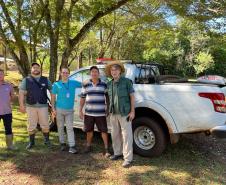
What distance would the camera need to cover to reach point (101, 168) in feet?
19.2

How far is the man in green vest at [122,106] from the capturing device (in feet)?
19.2

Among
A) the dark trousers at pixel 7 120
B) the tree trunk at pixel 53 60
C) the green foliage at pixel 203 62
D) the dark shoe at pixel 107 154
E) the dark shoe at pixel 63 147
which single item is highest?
the green foliage at pixel 203 62

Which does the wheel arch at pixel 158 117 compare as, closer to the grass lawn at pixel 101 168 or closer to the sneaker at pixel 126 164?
the grass lawn at pixel 101 168

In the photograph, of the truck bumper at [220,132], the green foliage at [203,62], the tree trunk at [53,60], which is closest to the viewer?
the truck bumper at [220,132]

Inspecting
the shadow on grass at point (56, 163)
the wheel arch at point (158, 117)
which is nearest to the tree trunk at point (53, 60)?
the shadow on grass at point (56, 163)

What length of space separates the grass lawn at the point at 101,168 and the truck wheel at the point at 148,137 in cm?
16

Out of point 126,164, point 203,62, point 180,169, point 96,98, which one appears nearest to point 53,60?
point 96,98

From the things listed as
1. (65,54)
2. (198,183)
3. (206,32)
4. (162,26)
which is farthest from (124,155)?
(162,26)

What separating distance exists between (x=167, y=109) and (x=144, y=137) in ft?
2.50

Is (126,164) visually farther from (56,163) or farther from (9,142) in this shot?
(9,142)

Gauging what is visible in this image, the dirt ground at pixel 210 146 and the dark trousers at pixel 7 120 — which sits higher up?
the dark trousers at pixel 7 120

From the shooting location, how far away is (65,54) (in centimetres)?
1205

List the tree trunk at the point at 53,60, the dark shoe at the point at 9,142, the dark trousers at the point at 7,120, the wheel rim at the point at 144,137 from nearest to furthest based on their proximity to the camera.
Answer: the wheel rim at the point at 144,137 → the dark trousers at the point at 7,120 → the dark shoe at the point at 9,142 → the tree trunk at the point at 53,60

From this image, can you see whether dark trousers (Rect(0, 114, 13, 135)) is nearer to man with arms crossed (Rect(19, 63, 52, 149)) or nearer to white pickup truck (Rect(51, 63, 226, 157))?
man with arms crossed (Rect(19, 63, 52, 149))
